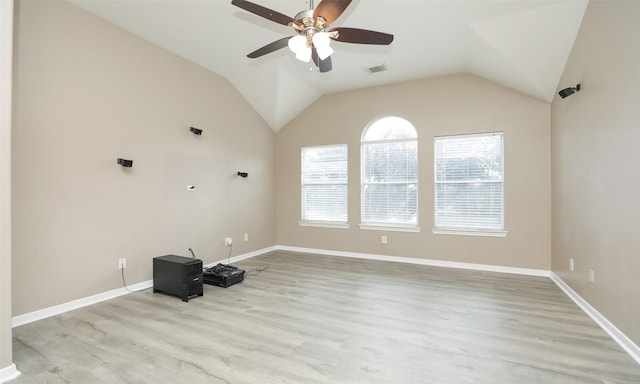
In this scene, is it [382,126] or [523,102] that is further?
[382,126]

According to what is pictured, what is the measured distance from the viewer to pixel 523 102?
170 inches

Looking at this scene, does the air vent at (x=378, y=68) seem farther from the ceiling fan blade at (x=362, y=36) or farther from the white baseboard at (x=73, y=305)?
the white baseboard at (x=73, y=305)

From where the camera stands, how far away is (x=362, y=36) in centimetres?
240

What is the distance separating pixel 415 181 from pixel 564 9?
9.12 ft

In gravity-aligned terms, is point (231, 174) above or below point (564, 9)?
below

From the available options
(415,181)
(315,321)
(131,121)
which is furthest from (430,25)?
(131,121)

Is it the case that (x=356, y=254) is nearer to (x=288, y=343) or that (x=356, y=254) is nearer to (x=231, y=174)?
(x=231, y=174)

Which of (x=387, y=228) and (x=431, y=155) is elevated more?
(x=431, y=155)

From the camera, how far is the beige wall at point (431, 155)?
168 inches

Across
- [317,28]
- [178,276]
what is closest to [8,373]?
[178,276]

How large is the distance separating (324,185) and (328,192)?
16cm

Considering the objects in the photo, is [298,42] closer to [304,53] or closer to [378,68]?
[304,53]

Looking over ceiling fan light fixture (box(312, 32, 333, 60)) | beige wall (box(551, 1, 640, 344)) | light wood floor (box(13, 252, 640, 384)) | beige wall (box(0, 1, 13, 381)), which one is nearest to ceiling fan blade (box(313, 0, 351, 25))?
ceiling fan light fixture (box(312, 32, 333, 60))

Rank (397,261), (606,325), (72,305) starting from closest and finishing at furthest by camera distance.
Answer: (606,325) < (72,305) < (397,261)
